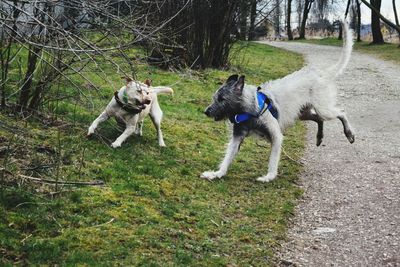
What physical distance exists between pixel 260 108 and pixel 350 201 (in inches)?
68.0

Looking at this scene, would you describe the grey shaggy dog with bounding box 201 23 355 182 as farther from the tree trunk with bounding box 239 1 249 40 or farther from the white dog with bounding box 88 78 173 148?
the tree trunk with bounding box 239 1 249 40

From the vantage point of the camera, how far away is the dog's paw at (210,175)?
7.54 meters

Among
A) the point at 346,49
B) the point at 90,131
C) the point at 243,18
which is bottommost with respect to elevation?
the point at 90,131

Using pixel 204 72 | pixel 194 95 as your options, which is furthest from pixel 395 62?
pixel 194 95

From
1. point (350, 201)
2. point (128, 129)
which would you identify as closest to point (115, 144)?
point (128, 129)

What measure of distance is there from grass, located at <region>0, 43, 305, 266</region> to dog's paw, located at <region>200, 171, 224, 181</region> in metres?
0.09

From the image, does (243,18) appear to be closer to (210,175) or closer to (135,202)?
(210,175)

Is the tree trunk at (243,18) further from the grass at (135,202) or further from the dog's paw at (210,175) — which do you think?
the dog's paw at (210,175)

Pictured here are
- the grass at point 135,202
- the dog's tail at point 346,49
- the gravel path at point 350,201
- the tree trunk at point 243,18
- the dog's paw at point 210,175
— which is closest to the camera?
the grass at point 135,202

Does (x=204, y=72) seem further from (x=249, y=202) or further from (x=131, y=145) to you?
(x=249, y=202)

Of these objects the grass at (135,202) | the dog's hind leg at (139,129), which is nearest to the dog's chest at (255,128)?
the grass at (135,202)

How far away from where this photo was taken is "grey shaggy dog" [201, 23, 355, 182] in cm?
773

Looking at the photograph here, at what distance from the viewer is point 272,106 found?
26.1 ft

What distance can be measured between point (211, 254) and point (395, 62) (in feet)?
78.4
